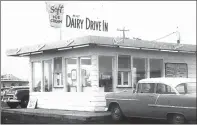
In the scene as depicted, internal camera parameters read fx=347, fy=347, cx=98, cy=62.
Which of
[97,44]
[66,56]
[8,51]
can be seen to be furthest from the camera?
[8,51]

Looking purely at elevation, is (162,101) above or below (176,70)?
below

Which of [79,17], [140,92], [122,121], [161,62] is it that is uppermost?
[79,17]

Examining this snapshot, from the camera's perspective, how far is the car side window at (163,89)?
11.5 m

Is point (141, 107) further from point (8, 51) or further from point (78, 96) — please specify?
point (8, 51)

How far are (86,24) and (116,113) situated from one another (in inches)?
222

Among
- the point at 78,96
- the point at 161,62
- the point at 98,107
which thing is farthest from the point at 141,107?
the point at 161,62

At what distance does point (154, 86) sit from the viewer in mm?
12133

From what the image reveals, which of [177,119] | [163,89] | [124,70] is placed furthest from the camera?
[124,70]

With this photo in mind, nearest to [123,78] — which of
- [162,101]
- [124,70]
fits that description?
[124,70]

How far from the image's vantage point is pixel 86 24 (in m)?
17.4

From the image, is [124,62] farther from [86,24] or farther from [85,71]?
[86,24]

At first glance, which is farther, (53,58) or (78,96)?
(53,58)

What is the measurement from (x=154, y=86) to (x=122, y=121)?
2137 millimetres

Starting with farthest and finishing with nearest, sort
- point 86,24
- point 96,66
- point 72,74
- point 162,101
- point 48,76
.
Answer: point 48,76 → point 86,24 → point 72,74 → point 96,66 → point 162,101
